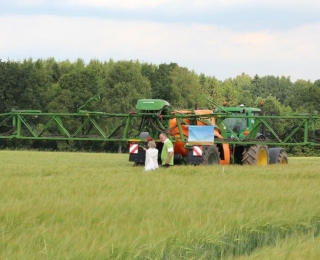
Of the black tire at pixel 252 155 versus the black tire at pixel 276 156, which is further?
the black tire at pixel 276 156

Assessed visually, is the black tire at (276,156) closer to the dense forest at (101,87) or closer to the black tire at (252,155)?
the black tire at (252,155)

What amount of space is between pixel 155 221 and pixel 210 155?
14742mm

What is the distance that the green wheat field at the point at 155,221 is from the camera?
689cm

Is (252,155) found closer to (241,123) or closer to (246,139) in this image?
(246,139)

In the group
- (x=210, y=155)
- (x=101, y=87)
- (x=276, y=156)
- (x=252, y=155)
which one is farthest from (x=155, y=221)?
(x=101, y=87)

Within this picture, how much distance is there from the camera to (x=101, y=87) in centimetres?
7419

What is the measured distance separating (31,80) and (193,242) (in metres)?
61.6

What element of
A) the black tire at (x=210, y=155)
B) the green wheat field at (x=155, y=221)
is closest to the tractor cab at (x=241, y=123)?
the black tire at (x=210, y=155)

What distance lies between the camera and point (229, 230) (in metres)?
8.30

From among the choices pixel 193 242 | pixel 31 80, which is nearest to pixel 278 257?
pixel 193 242

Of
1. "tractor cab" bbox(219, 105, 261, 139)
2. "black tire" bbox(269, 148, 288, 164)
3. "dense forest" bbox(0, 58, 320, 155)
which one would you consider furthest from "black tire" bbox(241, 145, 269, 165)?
"dense forest" bbox(0, 58, 320, 155)

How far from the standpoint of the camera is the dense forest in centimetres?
6600

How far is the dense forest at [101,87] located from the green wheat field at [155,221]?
168ft

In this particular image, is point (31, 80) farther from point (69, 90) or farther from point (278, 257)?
point (278, 257)
